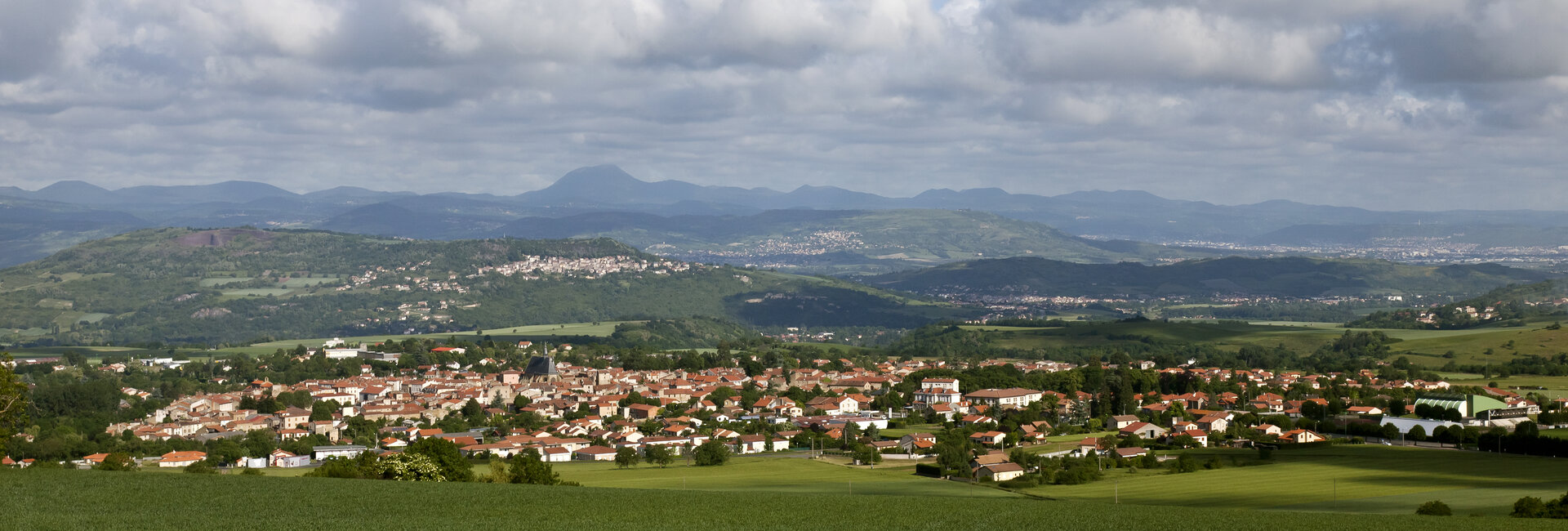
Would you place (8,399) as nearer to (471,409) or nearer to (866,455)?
(866,455)

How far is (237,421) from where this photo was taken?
280ft

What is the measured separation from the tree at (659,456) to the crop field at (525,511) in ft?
79.7

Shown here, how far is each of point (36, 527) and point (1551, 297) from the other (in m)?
174

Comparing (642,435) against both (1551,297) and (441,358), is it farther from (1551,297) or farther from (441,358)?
(1551,297)

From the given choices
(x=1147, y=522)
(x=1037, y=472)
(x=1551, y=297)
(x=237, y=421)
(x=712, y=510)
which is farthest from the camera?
(x=1551, y=297)

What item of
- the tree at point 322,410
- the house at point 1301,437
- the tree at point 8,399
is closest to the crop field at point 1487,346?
the house at point 1301,437

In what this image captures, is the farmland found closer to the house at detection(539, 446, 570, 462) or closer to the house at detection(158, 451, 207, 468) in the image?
the house at detection(539, 446, 570, 462)

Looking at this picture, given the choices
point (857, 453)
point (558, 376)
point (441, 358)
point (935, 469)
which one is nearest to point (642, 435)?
point (857, 453)

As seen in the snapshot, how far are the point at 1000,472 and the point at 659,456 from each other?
51.8ft

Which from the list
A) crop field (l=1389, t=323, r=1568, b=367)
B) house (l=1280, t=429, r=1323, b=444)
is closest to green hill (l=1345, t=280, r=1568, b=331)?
crop field (l=1389, t=323, r=1568, b=367)

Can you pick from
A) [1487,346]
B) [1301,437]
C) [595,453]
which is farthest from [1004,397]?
[1487,346]

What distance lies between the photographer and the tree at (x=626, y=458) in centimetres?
6184

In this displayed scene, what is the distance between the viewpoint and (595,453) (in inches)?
2630

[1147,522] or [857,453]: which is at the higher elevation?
[1147,522]
